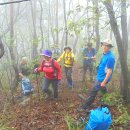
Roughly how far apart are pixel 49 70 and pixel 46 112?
1504 mm

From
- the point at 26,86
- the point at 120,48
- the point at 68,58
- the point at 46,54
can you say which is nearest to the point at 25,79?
the point at 26,86

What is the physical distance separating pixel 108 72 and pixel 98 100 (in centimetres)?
210

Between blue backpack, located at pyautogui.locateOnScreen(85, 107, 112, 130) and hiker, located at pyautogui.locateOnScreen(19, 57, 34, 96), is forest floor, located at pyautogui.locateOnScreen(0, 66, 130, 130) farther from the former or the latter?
blue backpack, located at pyautogui.locateOnScreen(85, 107, 112, 130)

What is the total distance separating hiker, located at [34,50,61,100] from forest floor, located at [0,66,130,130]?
565 millimetres

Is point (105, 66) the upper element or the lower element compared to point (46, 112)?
upper

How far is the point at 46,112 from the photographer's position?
856cm

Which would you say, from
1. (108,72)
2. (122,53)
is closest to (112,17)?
(122,53)

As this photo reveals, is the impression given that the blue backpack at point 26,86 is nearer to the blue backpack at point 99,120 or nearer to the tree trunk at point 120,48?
the tree trunk at point 120,48

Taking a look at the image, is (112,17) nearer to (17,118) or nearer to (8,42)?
(17,118)

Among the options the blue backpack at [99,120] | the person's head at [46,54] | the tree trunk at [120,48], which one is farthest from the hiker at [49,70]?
the blue backpack at [99,120]

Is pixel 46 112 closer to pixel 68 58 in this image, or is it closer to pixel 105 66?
pixel 105 66

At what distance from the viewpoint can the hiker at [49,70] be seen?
9160 millimetres

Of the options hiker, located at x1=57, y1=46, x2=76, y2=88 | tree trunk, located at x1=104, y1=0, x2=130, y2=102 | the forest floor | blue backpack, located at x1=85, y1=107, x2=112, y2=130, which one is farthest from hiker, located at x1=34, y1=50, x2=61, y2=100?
blue backpack, located at x1=85, y1=107, x2=112, y2=130

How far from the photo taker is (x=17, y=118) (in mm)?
8297
